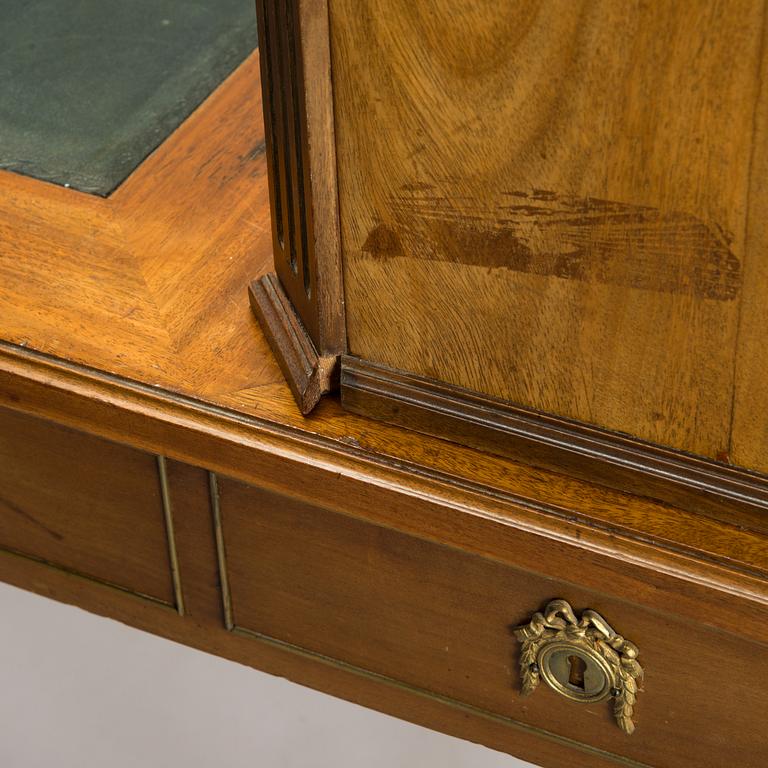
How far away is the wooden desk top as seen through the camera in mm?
1001

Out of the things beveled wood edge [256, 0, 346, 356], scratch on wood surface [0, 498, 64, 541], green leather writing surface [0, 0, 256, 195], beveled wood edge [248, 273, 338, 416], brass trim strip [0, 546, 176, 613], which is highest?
green leather writing surface [0, 0, 256, 195]

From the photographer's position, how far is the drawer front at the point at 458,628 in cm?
Answer: 106

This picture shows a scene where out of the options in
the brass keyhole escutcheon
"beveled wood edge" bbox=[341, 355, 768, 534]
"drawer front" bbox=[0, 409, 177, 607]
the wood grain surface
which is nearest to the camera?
the wood grain surface

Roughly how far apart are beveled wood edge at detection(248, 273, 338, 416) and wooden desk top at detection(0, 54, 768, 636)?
0.04ft

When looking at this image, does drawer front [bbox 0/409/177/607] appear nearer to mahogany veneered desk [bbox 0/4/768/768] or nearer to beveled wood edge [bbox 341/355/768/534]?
mahogany veneered desk [bbox 0/4/768/768]

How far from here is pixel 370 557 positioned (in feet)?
3.69

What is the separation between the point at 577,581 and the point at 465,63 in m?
0.40

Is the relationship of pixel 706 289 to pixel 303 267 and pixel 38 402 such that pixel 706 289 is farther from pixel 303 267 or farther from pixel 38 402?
pixel 38 402

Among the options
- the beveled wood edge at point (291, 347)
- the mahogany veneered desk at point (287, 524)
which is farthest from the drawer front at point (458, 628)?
the beveled wood edge at point (291, 347)

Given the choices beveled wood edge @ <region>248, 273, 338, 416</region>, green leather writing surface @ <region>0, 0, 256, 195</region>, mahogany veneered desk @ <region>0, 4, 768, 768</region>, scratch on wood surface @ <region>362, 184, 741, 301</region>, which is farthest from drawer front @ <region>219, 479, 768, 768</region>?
green leather writing surface @ <region>0, 0, 256, 195</region>

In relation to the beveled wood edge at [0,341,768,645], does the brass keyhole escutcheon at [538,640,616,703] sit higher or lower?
lower

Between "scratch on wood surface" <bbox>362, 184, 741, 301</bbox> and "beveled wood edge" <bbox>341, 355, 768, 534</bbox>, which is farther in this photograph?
"beveled wood edge" <bbox>341, 355, 768, 534</bbox>

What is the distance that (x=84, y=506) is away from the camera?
1.25 m

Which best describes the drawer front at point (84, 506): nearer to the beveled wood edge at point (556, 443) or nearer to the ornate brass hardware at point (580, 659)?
the beveled wood edge at point (556, 443)
